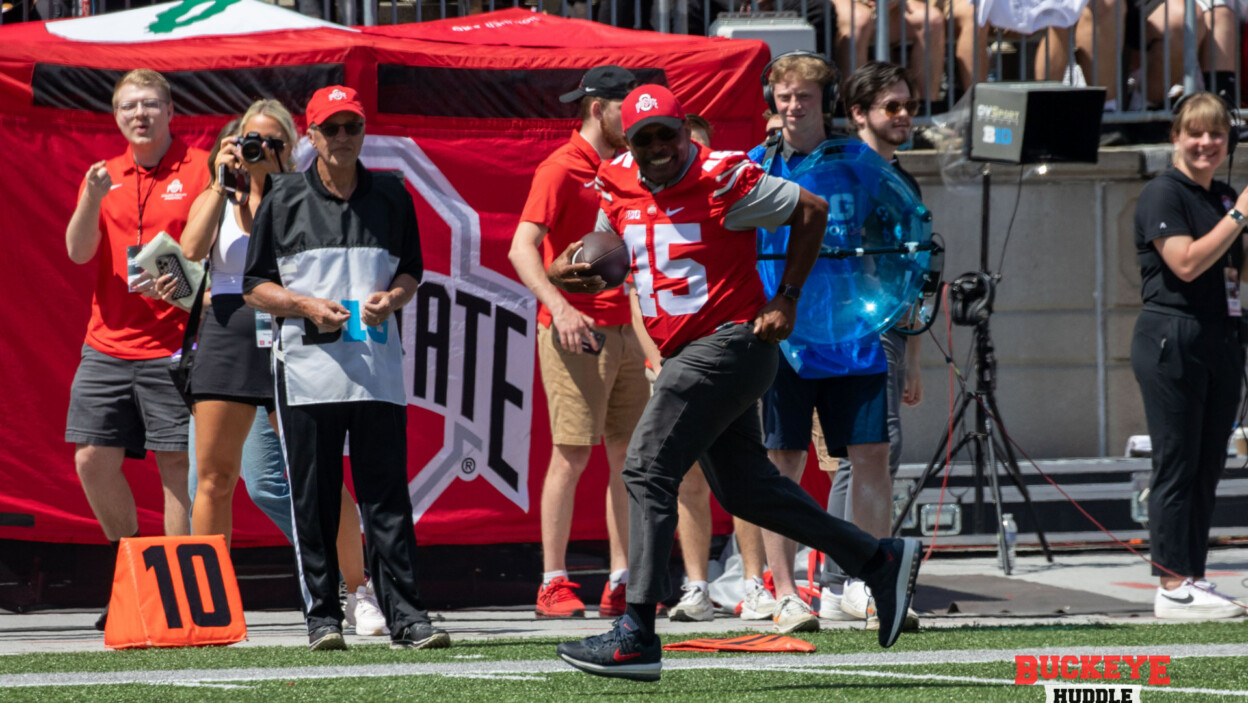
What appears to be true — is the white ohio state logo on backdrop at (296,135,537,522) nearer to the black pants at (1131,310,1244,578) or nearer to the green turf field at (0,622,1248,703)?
the green turf field at (0,622,1248,703)

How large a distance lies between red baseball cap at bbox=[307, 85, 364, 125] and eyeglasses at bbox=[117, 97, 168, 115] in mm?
1131

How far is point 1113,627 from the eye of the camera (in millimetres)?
6551

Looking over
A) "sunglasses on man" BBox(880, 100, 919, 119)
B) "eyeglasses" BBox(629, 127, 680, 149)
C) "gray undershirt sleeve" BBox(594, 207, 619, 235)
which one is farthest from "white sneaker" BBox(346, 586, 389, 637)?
"sunglasses on man" BBox(880, 100, 919, 119)

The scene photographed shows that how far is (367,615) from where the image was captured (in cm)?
651

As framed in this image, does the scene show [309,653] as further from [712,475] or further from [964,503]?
[964,503]

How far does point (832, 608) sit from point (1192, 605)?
1.52 m

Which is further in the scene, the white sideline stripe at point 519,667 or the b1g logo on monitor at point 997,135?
the b1g logo on monitor at point 997,135

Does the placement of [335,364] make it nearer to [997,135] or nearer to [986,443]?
[986,443]

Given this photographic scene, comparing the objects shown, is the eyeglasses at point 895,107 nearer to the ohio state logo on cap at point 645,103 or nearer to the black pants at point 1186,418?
the black pants at point 1186,418

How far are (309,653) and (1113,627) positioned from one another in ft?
10.3

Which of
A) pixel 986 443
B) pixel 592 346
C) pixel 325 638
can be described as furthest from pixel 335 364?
pixel 986 443

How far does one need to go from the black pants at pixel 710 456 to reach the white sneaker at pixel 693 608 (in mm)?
1819

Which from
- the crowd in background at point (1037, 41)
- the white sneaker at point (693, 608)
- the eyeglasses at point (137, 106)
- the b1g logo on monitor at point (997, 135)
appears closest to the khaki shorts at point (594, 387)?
the white sneaker at point (693, 608)

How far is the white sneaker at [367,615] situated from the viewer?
6.50m
